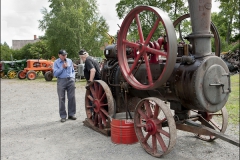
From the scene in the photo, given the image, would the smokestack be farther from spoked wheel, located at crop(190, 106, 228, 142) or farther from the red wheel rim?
the red wheel rim

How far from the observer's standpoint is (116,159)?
375 cm

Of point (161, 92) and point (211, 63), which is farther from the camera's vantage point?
point (161, 92)

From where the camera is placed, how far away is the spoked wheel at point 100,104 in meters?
4.70

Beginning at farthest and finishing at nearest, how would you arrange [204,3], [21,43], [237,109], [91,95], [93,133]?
[21,43]
[237,109]
[91,95]
[93,133]
[204,3]

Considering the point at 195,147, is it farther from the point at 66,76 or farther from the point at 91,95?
the point at 66,76

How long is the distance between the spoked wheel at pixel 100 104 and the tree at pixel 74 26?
63.6ft

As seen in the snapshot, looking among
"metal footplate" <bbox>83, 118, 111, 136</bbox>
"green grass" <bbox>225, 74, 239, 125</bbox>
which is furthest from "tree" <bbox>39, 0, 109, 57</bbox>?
"metal footplate" <bbox>83, 118, 111, 136</bbox>

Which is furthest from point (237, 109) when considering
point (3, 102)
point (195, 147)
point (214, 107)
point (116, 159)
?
point (3, 102)

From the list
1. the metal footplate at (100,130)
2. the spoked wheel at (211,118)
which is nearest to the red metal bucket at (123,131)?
the metal footplate at (100,130)

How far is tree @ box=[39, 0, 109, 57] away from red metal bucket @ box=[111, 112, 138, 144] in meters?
20.5

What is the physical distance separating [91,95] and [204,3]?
9.62 feet

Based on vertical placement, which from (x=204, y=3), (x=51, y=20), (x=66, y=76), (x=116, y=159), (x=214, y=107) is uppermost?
(x=51, y=20)

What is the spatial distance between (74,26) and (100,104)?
20525mm

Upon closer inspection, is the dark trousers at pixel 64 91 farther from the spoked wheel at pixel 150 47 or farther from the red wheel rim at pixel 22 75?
the red wheel rim at pixel 22 75
